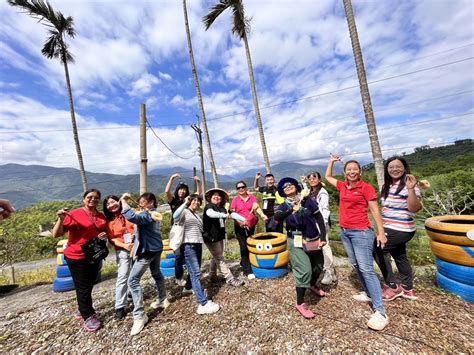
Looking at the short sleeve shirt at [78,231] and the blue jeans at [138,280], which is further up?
the short sleeve shirt at [78,231]

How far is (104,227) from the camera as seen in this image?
3691 mm

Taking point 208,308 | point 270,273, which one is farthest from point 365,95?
point 208,308

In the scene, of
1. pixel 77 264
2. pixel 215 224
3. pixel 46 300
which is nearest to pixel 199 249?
pixel 215 224

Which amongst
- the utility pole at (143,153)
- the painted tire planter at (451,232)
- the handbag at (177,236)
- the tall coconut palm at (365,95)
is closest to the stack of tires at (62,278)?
the utility pole at (143,153)

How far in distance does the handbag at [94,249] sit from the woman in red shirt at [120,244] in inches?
7.6

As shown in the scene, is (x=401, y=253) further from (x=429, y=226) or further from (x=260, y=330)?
(x=260, y=330)

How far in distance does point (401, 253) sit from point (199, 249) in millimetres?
3112

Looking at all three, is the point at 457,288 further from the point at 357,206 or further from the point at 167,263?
the point at 167,263

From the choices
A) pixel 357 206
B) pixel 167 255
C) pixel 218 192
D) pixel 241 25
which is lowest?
pixel 167 255

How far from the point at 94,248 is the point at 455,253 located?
517 centimetres

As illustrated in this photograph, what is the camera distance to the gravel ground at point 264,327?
2.73m

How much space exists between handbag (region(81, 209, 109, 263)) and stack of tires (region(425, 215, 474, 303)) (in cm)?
500

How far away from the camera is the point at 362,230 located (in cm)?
308

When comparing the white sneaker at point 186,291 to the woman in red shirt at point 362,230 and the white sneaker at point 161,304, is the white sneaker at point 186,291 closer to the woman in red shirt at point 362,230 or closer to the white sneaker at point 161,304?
the white sneaker at point 161,304
